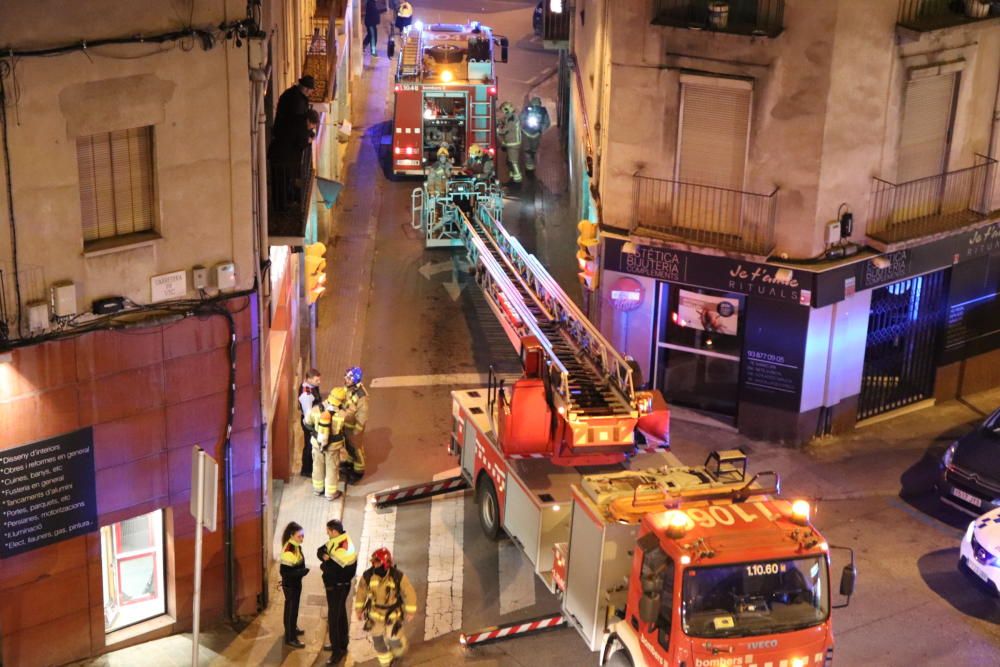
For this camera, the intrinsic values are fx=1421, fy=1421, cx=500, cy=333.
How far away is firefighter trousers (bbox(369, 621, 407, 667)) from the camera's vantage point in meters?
15.7

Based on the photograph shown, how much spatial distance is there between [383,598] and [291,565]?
3.93ft

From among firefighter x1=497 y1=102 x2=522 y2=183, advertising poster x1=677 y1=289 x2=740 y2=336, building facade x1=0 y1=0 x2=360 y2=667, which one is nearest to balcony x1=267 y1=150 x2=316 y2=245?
building facade x1=0 y1=0 x2=360 y2=667

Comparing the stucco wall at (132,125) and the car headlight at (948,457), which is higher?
the stucco wall at (132,125)

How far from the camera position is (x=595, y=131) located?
2455 cm

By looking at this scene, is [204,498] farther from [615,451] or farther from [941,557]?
[941,557]

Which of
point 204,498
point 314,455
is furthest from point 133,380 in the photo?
point 314,455

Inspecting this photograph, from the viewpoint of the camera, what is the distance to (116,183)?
14.6 metres

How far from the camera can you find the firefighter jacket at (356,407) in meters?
A: 19.8

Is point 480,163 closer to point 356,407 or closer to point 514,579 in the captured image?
point 356,407

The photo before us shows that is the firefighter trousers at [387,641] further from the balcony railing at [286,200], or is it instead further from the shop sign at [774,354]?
the shop sign at [774,354]

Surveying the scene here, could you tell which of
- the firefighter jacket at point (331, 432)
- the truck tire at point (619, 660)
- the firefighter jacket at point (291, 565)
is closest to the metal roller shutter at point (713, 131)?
the firefighter jacket at point (331, 432)

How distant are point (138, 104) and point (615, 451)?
6.90 metres

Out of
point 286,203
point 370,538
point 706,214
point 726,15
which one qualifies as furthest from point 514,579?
point 726,15

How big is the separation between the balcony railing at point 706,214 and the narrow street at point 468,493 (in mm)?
3194
